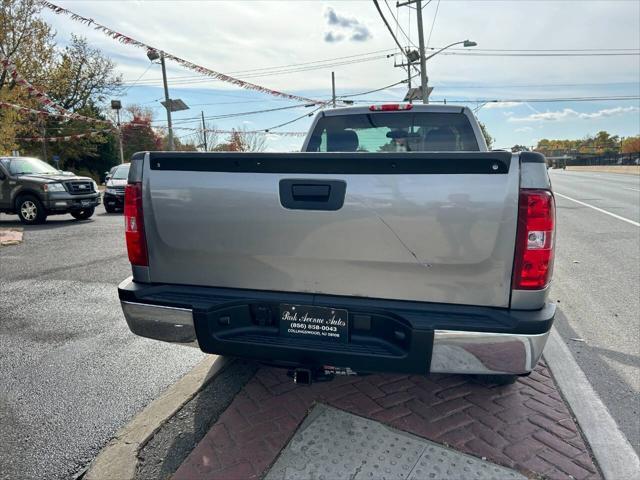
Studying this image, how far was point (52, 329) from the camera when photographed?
4254 millimetres

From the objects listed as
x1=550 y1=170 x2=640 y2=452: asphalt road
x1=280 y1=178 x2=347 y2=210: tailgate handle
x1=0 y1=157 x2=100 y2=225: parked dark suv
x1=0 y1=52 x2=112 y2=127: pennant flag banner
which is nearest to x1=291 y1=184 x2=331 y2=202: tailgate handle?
x1=280 y1=178 x2=347 y2=210: tailgate handle

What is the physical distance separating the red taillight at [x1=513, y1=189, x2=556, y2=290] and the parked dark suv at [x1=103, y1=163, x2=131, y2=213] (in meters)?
13.8

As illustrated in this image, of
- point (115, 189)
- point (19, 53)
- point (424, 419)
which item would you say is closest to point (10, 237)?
point (115, 189)

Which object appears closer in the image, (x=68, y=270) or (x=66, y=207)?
(x=68, y=270)

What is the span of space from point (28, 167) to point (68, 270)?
23.4 ft

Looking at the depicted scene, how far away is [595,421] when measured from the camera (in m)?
2.66

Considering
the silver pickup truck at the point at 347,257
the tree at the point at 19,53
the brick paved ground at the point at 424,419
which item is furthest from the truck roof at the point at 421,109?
the tree at the point at 19,53

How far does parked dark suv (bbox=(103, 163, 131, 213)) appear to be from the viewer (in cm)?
1378

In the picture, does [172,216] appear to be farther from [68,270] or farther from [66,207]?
[66,207]

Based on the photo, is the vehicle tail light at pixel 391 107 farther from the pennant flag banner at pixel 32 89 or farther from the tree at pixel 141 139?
the tree at pixel 141 139

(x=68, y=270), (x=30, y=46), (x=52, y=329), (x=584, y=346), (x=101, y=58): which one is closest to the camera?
(x=584, y=346)

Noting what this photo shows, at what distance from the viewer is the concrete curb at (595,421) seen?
2.27 metres

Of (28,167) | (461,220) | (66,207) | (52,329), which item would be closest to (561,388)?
(461,220)

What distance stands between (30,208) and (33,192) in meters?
0.47
